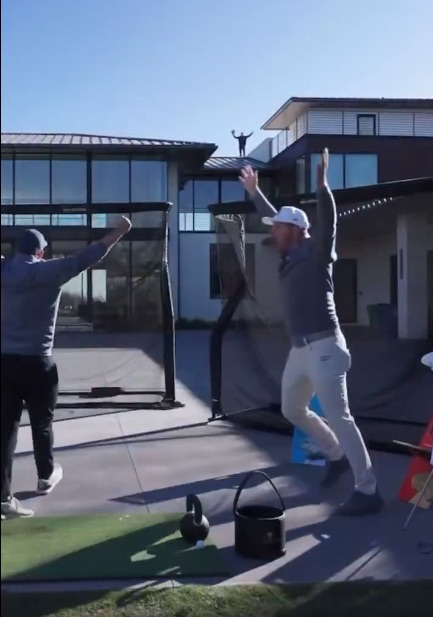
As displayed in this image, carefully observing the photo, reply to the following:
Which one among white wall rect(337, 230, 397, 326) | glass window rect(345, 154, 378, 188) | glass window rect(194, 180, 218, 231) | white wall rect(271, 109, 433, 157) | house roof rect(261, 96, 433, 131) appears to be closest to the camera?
white wall rect(337, 230, 397, 326)

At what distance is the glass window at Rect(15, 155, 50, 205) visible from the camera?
87.8 feet

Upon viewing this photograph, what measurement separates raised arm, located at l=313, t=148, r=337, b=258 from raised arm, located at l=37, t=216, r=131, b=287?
119 cm

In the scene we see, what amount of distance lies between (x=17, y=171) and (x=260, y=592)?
2386 cm

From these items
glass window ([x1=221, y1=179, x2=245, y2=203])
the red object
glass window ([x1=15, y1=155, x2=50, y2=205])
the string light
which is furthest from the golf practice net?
glass window ([x1=221, y1=179, x2=245, y2=203])

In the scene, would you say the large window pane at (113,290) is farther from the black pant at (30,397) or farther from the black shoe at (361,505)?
the black shoe at (361,505)

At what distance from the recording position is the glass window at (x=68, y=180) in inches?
1073

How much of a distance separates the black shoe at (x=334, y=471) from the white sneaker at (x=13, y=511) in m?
2.13

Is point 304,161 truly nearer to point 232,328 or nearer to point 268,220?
point 232,328

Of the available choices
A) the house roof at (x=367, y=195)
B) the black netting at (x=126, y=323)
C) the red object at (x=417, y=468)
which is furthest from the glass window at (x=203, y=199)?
the red object at (x=417, y=468)

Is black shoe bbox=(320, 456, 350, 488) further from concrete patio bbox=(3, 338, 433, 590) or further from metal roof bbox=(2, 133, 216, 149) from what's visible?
metal roof bbox=(2, 133, 216, 149)

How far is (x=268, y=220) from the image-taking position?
5.92 metres

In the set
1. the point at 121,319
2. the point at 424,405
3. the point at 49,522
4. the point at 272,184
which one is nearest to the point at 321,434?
the point at 49,522

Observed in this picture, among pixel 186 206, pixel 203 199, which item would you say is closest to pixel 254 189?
pixel 203 199

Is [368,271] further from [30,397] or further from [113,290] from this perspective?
[30,397]
